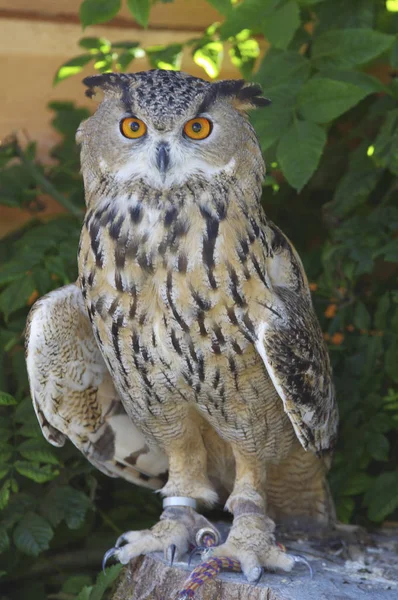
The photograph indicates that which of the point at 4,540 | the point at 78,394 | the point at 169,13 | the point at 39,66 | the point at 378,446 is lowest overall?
the point at 4,540

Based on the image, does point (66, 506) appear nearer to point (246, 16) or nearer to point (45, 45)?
point (246, 16)

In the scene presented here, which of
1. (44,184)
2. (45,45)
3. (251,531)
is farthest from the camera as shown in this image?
(45,45)

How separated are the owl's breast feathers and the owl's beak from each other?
82 millimetres

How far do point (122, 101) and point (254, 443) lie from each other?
2.64 feet

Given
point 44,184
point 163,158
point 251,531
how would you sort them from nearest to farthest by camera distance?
point 163,158 < point 251,531 < point 44,184

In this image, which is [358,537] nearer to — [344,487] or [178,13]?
[344,487]

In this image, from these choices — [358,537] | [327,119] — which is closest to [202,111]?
[327,119]

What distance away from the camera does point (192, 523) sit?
6.51ft

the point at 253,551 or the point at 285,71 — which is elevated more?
the point at 285,71

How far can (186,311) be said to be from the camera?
1707 mm

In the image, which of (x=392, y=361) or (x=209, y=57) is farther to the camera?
(x=209, y=57)

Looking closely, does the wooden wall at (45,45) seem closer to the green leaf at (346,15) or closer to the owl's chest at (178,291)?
the green leaf at (346,15)

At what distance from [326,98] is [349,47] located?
7.7 inches

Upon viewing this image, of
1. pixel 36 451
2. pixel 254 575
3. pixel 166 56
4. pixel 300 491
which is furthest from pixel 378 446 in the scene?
pixel 166 56
